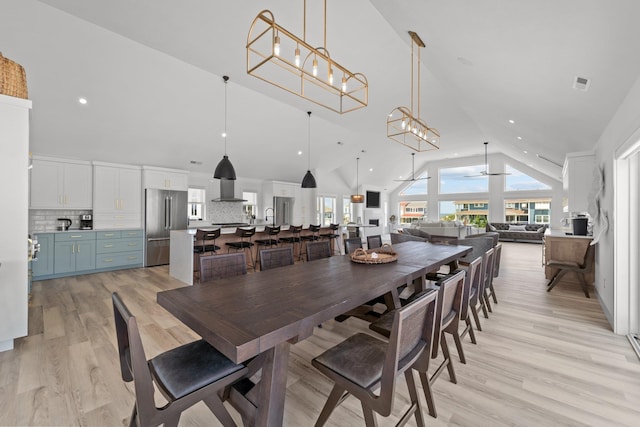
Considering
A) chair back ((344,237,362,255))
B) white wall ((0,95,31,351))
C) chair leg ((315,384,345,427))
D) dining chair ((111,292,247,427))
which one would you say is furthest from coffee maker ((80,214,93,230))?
chair leg ((315,384,345,427))

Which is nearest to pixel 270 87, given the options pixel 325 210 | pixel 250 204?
pixel 250 204

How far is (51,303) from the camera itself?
368 cm

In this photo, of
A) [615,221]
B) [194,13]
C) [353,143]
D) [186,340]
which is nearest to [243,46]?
[194,13]

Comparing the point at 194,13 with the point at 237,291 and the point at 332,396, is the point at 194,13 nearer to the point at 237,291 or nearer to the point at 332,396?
the point at 237,291

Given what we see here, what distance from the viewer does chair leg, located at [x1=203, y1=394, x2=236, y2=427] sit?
4.42ft

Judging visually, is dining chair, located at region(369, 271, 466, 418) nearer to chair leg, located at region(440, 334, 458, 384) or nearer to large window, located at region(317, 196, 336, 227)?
chair leg, located at region(440, 334, 458, 384)

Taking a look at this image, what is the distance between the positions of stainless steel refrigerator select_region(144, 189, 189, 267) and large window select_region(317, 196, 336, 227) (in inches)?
216

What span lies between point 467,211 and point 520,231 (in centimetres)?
231

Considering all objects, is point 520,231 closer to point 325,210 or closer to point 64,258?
point 325,210

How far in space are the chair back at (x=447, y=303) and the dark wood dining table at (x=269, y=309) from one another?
0.36 m

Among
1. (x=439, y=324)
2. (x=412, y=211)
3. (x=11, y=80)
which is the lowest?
(x=439, y=324)

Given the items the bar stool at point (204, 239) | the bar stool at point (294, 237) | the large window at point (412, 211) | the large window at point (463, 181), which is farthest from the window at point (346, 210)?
the bar stool at point (204, 239)

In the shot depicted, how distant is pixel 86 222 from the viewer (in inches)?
220

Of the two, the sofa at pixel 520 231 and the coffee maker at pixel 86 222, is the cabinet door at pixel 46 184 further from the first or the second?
the sofa at pixel 520 231
